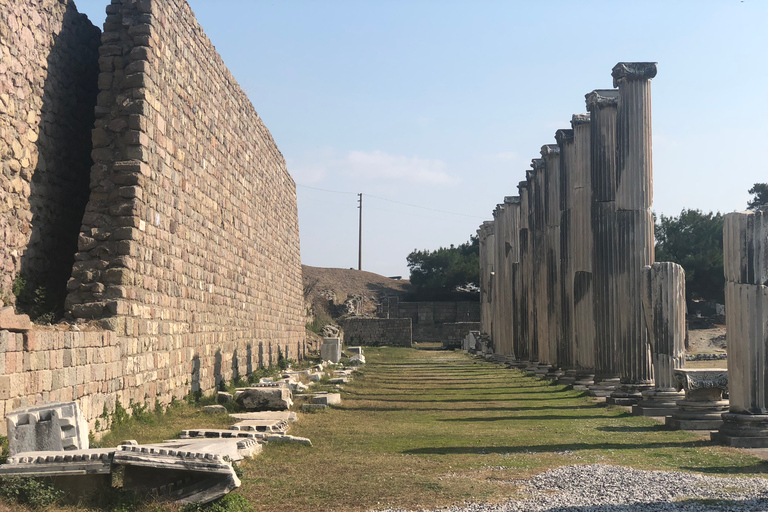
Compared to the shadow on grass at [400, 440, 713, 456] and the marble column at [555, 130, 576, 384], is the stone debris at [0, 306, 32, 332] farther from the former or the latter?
the marble column at [555, 130, 576, 384]

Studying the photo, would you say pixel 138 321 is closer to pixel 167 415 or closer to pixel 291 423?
pixel 167 415

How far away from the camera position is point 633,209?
14.7 metres

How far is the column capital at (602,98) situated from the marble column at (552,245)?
238 inches

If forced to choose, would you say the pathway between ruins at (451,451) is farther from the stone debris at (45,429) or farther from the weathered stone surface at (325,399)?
the stone debris at (45,429)

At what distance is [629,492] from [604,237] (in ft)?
30.0

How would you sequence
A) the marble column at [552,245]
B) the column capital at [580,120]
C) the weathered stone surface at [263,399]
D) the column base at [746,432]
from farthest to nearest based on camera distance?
the marble column at [552,245]
the column capital at [580,120]
the weathered stone surface at [263,399]
the column base at [746,432]

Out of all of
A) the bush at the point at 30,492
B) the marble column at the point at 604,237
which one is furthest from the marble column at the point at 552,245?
the bush at the point at 30,492

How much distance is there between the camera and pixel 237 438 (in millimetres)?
8773

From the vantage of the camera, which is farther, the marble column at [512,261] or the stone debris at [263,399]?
the marble column at [512,261]

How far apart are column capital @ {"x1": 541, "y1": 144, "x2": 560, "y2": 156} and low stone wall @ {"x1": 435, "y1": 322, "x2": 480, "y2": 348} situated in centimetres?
2847

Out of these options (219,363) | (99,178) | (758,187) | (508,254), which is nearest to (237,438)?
(99,178)

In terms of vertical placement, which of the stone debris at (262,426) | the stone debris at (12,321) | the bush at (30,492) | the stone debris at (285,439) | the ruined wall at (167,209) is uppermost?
the ruined wall at (167,209)

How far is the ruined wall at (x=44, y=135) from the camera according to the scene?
9.52 metres

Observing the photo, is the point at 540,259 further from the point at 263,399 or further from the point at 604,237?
the point at 263,399
